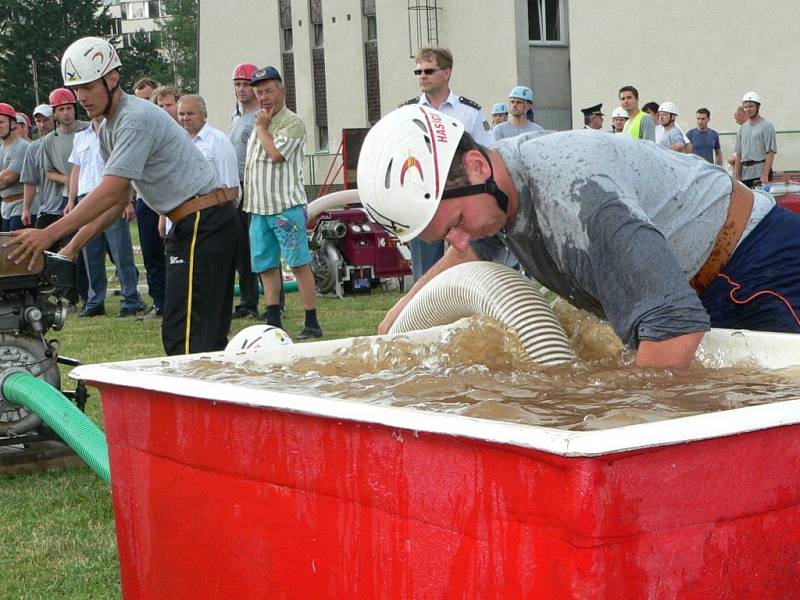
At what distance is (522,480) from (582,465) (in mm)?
Result: 149

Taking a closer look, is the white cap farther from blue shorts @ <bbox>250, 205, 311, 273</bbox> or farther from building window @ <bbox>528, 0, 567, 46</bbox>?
building window @ <bbox>528, 0, 567, 46</bbox>

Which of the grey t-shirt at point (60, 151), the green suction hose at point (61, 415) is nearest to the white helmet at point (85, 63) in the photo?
the green suction hose at point (61, 415)

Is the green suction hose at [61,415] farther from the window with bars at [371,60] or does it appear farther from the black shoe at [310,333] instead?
the window with bars at [371,60]

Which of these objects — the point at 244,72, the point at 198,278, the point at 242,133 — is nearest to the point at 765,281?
the point at 198,278

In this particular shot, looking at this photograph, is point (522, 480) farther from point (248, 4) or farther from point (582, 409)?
point (248, 4)

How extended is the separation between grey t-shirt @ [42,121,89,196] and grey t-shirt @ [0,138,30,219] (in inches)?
34.4

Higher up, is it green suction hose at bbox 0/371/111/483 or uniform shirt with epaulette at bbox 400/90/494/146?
uniform shirt with epaulette at bbox 400/90/494/146

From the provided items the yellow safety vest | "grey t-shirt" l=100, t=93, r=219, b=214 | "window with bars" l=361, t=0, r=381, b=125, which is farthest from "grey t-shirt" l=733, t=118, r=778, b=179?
"window with bars" l=361, t=0, r=381, b=125

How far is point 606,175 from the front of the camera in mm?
3021

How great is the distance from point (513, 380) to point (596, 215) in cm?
55

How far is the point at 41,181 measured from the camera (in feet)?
42.1

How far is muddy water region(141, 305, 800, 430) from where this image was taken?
2.71 meters

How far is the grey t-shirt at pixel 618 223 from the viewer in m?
2.84

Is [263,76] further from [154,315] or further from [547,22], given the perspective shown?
[547,22]
